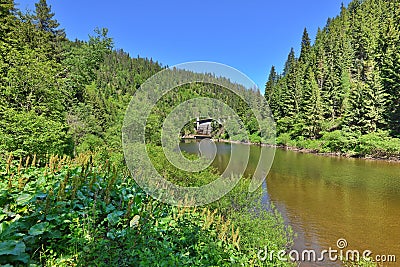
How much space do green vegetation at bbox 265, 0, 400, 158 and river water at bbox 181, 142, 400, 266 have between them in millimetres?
10263

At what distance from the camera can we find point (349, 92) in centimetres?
3434

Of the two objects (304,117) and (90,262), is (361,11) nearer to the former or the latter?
(304,117)

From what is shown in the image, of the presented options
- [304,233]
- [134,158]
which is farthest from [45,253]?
[304,233]

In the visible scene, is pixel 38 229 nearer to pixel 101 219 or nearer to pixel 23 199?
pixel 23 199

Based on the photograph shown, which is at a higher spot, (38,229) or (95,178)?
(95,178)

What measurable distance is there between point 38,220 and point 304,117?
131 feet

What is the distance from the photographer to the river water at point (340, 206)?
7504 mm

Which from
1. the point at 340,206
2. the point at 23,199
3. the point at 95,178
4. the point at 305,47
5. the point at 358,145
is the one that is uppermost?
the point at 305,47

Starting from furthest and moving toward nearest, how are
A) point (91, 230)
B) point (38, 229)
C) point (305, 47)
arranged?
1. point (305, 47)
2. point (91, 230)
3. point (38, 229)

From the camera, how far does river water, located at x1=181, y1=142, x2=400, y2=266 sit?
7.50 metres

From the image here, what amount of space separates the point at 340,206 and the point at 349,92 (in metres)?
29.1

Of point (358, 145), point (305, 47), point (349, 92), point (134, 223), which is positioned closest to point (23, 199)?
point (134, 223)

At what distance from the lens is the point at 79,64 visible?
57.8 ft

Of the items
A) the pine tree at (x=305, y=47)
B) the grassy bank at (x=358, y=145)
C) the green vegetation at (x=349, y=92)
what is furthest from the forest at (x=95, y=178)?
the pine tree at (x=305, y=47)
